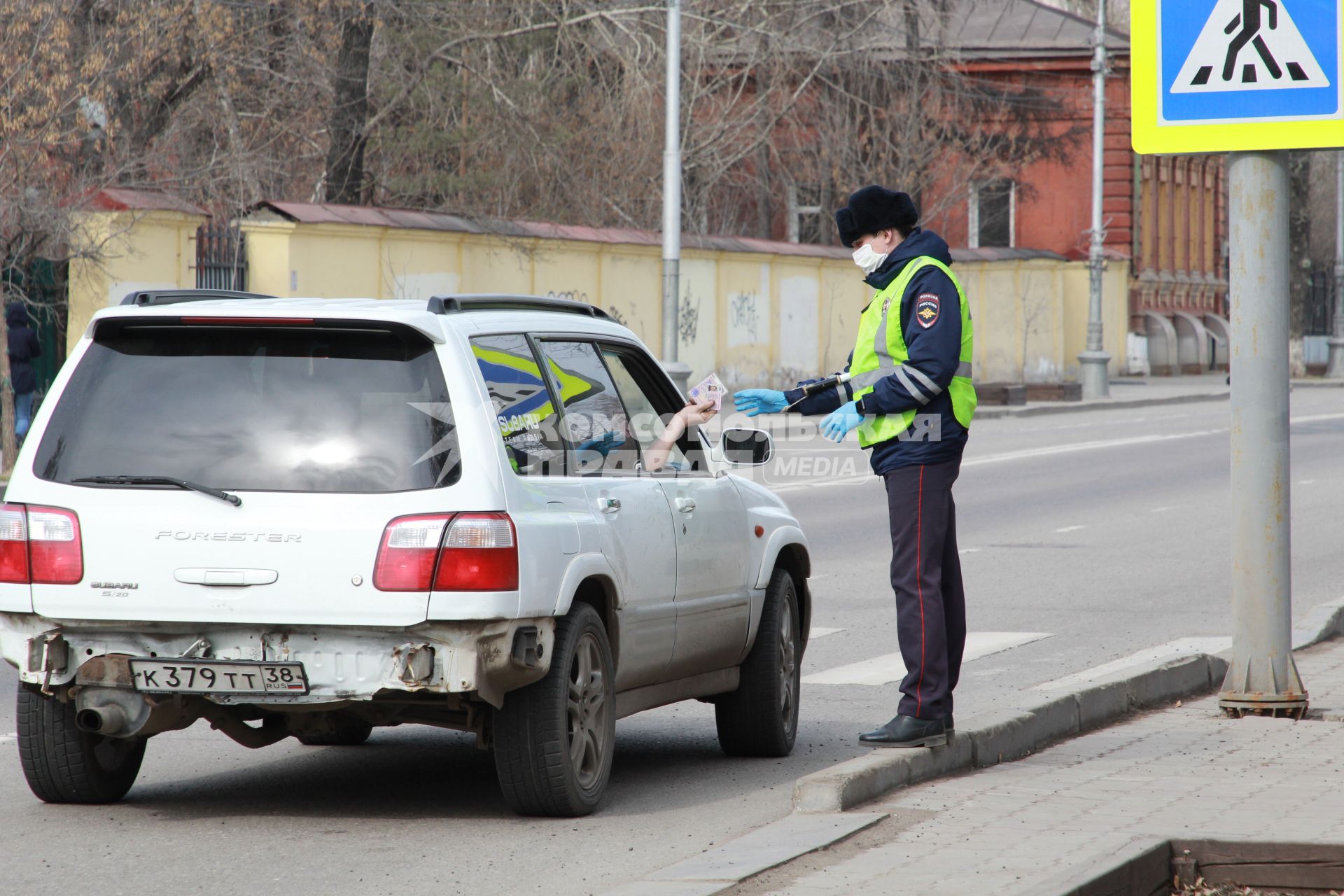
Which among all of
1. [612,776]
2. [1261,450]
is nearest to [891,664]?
[1261,450]

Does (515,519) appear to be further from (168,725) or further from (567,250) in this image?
(567,250)

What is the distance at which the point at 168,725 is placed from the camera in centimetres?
590

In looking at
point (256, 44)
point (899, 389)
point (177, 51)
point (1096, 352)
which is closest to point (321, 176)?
point (256, 44)

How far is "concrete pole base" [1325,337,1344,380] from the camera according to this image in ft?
179

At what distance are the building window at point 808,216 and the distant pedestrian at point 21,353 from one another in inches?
941

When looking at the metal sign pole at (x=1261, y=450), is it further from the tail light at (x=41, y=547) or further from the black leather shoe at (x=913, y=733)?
the tail light at (x=41, y=547)

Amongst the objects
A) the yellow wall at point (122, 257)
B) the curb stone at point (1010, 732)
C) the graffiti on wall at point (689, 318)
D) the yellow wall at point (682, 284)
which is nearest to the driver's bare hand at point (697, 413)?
the curb stone at point (1010, 732)

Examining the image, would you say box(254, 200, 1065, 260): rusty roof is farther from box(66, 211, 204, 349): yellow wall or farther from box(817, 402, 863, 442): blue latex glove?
box(817, 402, 863, 442): blue latex glove

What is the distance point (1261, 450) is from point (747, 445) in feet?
6.73

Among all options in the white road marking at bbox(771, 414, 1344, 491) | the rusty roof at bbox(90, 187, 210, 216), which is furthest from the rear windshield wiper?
the rusty roof at bbox(90, 187, 210, 216)

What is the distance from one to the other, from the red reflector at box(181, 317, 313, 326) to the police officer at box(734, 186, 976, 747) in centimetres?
179

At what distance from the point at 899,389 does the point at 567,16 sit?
94.3 ft

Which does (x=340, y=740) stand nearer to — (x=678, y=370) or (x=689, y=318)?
(x=678, y=370)

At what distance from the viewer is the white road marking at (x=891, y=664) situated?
9.20 m
